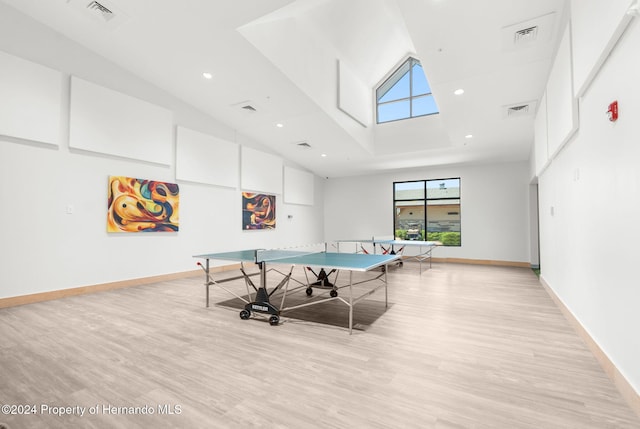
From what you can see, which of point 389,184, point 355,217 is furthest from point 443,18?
point 355,217

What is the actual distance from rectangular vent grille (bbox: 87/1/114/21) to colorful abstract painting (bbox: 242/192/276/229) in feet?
15.0

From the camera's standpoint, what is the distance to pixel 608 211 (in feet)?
7.20

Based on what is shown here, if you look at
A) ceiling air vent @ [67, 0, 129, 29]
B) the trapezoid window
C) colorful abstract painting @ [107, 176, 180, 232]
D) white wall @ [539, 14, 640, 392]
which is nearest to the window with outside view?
the trapezoid window

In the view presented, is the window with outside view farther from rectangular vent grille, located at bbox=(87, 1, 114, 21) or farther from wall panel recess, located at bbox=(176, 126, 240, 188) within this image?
rectangular vent grille, located at bbox=(87, 1, 114, 21)

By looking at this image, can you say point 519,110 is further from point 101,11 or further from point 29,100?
point 29,100

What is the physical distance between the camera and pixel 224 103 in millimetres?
6555

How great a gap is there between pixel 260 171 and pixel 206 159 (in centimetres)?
182

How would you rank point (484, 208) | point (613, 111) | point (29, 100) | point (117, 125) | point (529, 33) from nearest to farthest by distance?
1. point (613, 111)
2. point (529, 33)
3. point (29, 100)
4. point (117, 125)
5. point (484, 208)

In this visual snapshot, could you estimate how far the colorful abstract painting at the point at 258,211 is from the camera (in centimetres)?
822

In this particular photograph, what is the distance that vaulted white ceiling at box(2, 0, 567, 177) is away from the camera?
392 centimetres

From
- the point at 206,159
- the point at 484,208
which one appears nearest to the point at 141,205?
the point at 206,159

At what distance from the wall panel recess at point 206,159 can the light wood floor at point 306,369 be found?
11.4ft

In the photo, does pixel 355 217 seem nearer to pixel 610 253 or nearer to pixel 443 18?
pixel 443 18

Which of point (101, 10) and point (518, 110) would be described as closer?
point (101, 10)
